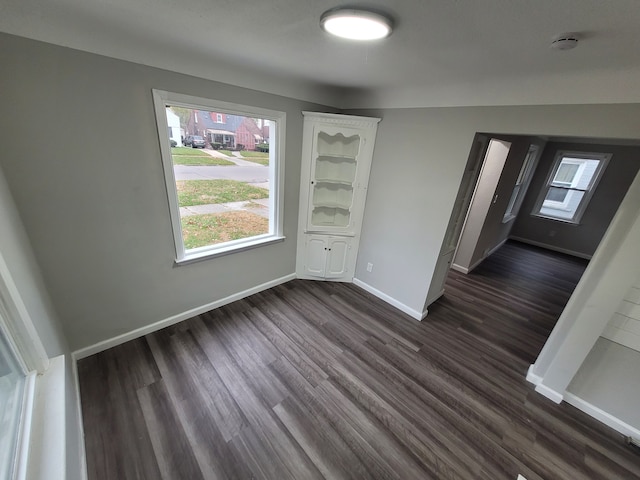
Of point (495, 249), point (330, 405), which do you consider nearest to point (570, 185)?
point (495, 249)

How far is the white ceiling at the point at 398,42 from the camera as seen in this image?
1017mm

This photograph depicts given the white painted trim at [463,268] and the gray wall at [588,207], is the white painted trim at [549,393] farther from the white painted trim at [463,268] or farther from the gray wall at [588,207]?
the gray wall at [588,207]

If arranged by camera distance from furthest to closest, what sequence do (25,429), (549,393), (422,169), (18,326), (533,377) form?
(422,169) < (533,377) < (549,393) < (18,326) < (25,429)

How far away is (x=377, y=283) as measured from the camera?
3.16 meters

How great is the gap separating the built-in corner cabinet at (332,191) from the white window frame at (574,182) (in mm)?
4949

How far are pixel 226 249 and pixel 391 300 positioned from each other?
6.69ft

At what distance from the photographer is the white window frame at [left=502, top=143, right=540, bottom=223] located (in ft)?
15.2

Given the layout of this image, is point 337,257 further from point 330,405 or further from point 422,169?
point 330,405

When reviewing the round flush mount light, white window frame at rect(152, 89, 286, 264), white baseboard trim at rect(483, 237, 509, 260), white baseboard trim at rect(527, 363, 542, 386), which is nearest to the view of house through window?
white baseboard trim at rect(483, 237, 509, 260)

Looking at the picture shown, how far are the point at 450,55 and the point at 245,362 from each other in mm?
2651

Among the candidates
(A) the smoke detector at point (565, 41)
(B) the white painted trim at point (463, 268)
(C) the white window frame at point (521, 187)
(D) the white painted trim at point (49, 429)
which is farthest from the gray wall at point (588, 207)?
(D) the white painted trim at point (49, 429)

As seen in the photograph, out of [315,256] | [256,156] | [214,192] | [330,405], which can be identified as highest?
[256,156]

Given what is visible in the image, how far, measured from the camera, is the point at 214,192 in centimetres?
238

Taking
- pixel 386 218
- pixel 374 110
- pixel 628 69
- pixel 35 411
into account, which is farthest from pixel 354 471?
pixel 374 110
